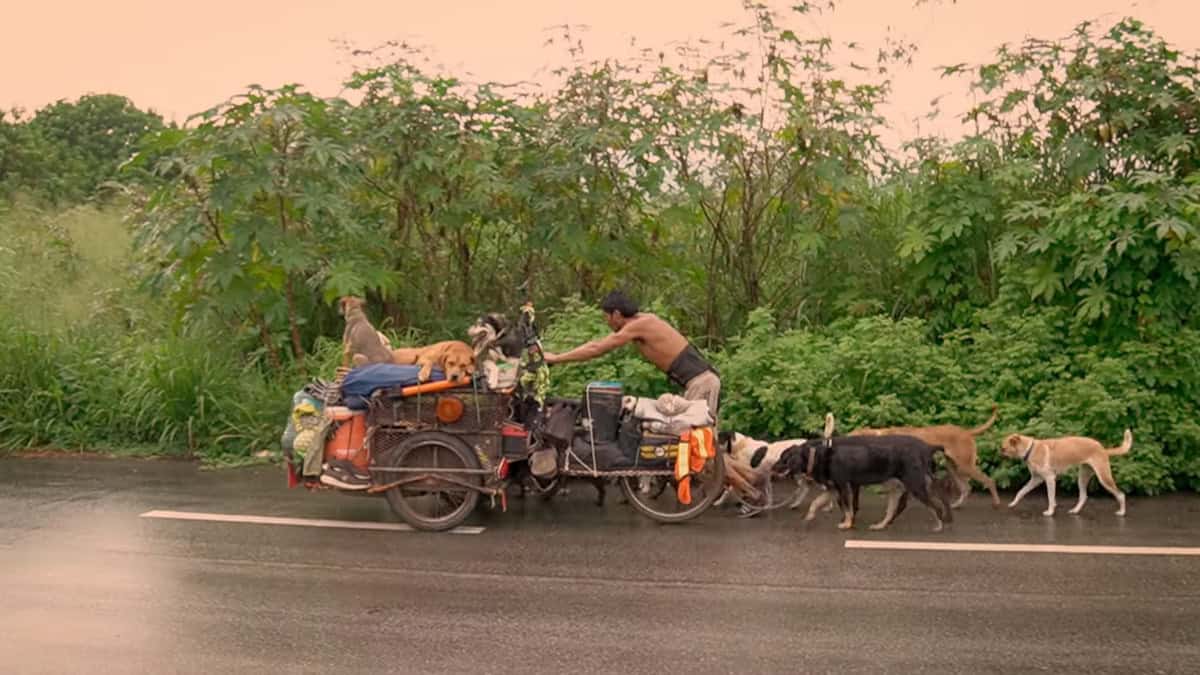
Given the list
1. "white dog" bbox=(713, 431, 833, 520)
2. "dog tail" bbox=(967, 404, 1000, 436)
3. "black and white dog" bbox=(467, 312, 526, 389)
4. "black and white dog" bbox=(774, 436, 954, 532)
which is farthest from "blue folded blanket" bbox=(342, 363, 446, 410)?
"dog tail" bbox=(967, 404, 1000, 436)

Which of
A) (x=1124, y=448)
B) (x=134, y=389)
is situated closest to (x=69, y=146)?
(x=134, y=389)

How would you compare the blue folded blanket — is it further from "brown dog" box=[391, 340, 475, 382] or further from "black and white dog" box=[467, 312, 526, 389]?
"black and white dog" box=[467, 312, 526, 389]

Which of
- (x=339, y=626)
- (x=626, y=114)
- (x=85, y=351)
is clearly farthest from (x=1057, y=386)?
(x=85, y=351)

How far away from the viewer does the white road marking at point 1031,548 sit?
382 inches

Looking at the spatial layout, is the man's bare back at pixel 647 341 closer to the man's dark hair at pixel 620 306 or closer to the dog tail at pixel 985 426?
the man's dark hair at pixel 620 306

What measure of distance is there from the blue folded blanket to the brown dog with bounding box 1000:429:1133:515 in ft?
15.5

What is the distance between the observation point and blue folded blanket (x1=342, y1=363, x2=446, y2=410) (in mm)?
10812

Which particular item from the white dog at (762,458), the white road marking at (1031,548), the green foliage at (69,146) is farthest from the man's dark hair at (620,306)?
the green foliage at (69,146)

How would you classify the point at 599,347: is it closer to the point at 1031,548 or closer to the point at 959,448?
the point at 959,448

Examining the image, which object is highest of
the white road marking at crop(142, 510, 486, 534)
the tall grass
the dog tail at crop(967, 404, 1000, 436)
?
the tall grass

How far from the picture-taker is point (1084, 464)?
36.7 feet

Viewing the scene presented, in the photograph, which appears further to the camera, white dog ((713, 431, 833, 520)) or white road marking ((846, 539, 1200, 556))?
white dog ((713, 431, 833, 520))

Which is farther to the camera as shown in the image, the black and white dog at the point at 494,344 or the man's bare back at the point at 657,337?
the man's bare back at the point at 657,337

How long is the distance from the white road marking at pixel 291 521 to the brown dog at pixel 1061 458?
4.40 m
